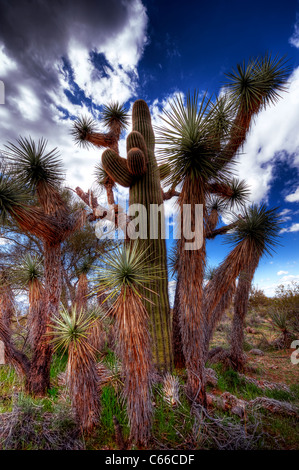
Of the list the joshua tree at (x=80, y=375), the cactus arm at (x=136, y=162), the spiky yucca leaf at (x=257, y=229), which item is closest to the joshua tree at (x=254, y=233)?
the spiky yucca leaf at (x=257, y=229)

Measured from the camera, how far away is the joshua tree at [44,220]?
3.93 meters

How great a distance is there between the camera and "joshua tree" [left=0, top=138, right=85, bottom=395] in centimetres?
393

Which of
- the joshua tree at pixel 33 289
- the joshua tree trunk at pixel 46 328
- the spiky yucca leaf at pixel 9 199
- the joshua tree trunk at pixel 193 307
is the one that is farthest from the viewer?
the joshua tree at pixel 33 289

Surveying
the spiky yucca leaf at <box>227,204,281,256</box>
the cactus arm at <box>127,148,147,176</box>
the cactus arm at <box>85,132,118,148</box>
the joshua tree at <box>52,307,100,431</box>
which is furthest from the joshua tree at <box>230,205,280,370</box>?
the cactus arm at <box>85,132,118,148</box>

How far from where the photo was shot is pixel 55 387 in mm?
4051

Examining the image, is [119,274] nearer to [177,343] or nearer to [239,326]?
[177,343]

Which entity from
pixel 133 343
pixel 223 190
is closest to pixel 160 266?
pixel 133 343

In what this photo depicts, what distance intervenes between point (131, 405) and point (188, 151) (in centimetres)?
354

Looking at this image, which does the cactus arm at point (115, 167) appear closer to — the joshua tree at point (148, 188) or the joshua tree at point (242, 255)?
the joshua tree at point (148, 188)

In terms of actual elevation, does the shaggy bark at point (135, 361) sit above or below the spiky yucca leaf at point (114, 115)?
below

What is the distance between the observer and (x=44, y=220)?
4027mm

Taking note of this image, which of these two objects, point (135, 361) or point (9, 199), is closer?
point (135, 361)
